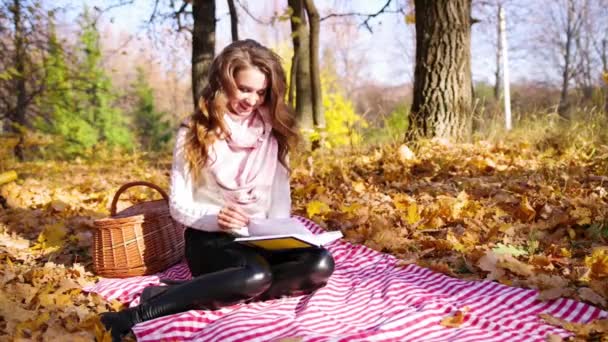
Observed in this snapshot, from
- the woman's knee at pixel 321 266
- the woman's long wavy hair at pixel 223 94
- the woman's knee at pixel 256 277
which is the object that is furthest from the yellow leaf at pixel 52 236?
the woman's knee at pixel 321 266

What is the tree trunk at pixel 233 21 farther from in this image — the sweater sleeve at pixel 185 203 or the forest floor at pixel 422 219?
the sweater sleeve at pixel 185 203

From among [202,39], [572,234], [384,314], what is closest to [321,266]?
[384,314]

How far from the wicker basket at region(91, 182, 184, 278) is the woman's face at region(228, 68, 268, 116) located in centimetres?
81

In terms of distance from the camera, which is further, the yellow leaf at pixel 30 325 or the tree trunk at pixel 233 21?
the tree trunk at pixel 233 21

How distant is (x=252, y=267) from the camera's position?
2.28 metres

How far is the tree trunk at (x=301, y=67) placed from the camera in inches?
302

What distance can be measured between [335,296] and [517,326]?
87 cm

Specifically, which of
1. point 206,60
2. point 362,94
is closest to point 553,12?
point 362,94

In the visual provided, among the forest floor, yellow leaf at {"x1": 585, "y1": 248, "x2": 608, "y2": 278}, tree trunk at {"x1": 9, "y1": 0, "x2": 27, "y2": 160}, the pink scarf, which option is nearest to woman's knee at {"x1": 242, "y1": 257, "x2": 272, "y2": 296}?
the pink scarf

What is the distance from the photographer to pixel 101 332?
2.05 meters

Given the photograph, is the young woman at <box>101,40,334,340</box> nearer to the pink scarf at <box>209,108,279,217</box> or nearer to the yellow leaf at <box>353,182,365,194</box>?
the pink scarf at <box>209,108,279,217</box>

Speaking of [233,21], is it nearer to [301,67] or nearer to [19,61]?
[301,67]

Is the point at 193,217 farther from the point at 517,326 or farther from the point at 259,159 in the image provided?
the point at 517,326

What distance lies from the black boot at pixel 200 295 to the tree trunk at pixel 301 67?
545 cm
